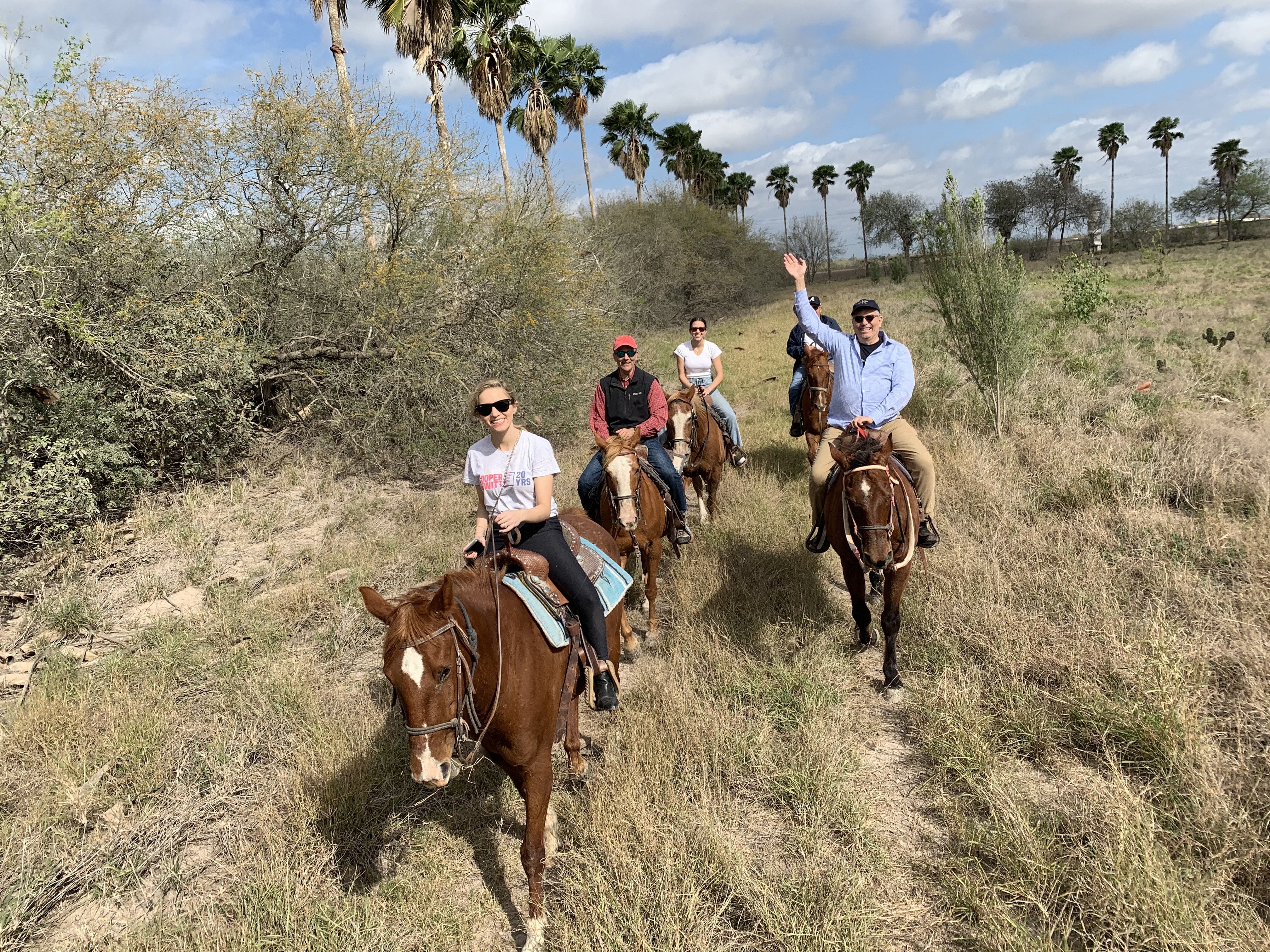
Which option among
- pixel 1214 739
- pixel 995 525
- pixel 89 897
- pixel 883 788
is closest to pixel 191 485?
pixel 89 897

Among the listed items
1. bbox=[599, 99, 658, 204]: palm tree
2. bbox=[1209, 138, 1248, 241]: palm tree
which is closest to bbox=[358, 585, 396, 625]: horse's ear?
bbox=[599, 99, 658, 204]: palm tree

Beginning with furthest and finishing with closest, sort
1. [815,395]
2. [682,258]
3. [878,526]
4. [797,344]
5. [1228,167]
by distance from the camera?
1. [1228,167]
2. [682,258]
3. [797,344]
4. [815,395]
5. [878,526]

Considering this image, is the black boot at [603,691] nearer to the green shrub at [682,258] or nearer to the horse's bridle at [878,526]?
the horse's bridle at [878,526]

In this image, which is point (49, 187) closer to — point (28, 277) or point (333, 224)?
point (28, 277)

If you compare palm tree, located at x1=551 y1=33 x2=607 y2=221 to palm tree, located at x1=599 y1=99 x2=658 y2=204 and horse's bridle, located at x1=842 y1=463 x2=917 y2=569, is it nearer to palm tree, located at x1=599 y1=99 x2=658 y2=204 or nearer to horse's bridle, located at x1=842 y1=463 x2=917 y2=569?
palm tree, located at x1=599 y1=99 x2=658 y2=204

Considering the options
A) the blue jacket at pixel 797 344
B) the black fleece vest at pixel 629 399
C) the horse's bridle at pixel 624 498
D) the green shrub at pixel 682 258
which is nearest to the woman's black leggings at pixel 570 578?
the horse's bridle at pixel 624 498

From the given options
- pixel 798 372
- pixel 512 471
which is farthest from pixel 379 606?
pixel 798 372

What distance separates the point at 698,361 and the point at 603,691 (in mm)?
6568

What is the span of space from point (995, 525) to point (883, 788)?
12.6ft

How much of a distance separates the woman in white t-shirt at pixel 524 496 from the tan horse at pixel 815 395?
578 cm

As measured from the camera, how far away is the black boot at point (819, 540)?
5594 millimetres

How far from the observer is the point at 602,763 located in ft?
14.0

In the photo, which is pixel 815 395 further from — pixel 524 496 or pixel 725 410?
pixel 524 496

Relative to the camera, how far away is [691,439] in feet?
26.0
